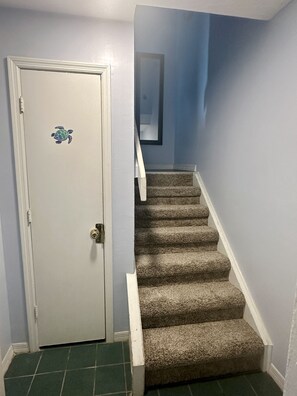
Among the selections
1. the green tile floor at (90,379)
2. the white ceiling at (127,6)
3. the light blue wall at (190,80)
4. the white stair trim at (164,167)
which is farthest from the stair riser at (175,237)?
the white ceiling at (127,6)

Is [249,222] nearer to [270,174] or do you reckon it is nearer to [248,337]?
[270,174]

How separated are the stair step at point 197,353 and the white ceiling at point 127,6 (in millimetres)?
2134

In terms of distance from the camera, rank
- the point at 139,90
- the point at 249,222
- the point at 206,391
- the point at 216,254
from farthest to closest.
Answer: the point at 139,90, the point at 216,254, the point at 249,222, the point at 206,391

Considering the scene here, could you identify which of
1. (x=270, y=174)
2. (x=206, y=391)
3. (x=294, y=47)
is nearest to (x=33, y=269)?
(x=206, y=391)

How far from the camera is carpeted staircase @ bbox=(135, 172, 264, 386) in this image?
155cm

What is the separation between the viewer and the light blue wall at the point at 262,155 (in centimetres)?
146

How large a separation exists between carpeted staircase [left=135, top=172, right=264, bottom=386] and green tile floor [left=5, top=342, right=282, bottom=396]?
74 millimetres

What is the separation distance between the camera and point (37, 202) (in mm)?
1658

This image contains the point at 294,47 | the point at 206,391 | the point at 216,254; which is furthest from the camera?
the point at 216,254

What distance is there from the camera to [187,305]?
178 cm

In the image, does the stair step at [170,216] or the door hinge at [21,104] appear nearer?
the door hinge at [21,104]

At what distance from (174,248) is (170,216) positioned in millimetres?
376

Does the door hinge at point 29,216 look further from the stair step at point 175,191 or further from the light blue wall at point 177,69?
the light blue wall at point 177,69

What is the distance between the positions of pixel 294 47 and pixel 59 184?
1712mm
